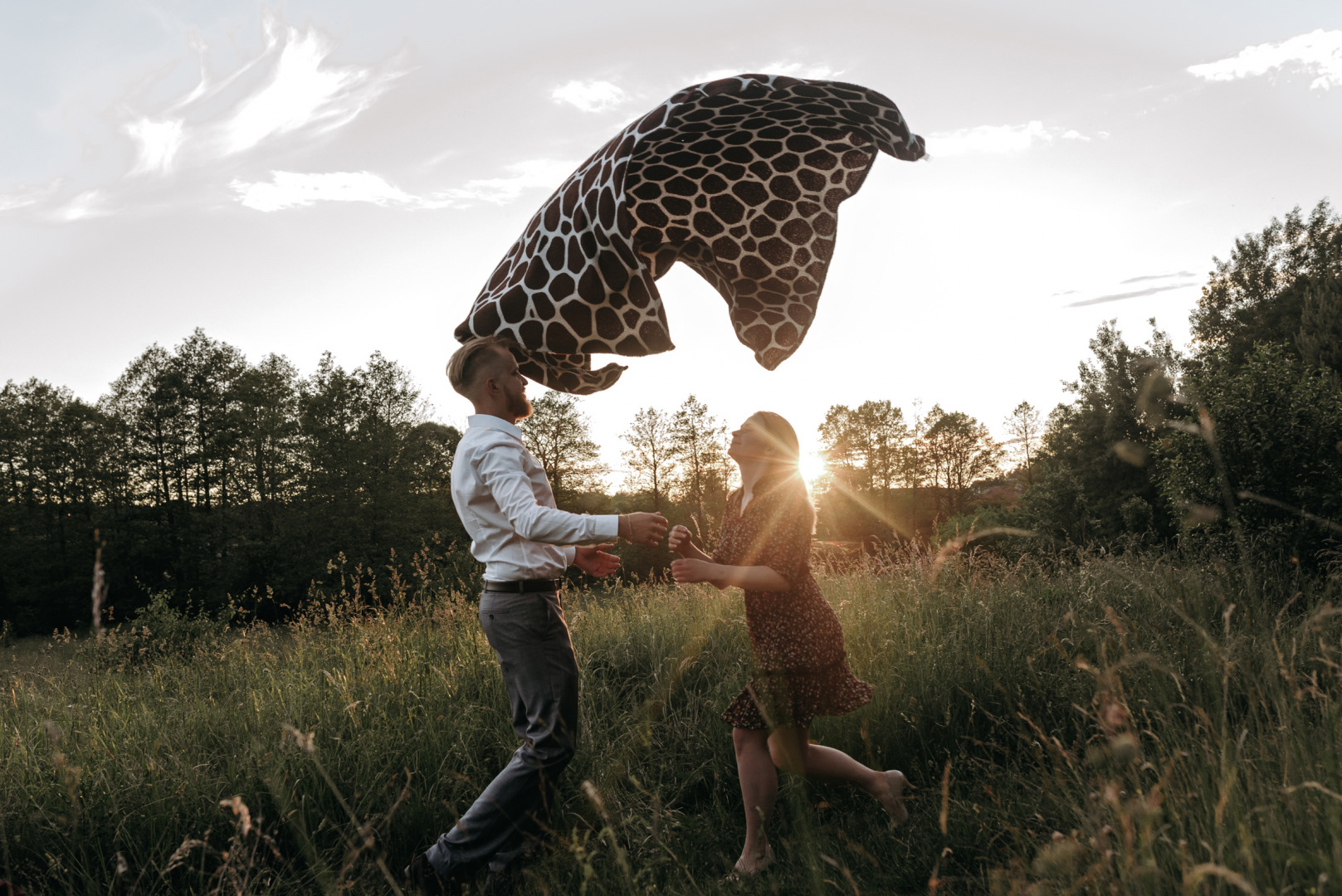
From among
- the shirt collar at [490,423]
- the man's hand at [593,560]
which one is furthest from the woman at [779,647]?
the shirt collar at [490,423]

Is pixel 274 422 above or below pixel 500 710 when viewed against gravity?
above

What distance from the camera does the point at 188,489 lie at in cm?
2914

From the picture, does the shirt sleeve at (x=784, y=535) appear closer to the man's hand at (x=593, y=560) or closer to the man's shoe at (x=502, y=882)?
the man's hand at (x=593, y=560)

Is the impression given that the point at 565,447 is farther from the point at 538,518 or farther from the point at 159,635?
the point at 538,518

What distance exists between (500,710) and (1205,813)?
3421mm

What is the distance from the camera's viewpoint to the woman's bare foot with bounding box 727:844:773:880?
8.89 feet

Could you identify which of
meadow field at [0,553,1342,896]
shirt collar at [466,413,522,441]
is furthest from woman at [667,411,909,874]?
shirt collar at [466,413,522,441]

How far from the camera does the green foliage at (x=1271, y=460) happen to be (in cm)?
700

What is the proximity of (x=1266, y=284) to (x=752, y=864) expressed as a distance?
37792mm

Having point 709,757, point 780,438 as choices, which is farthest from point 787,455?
point 709,757

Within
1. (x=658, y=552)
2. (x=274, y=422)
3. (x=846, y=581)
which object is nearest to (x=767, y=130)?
(x=846, y=581)

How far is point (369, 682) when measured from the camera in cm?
419

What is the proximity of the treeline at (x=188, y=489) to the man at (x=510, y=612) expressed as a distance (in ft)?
86.4

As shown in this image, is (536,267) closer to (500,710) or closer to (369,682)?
(500,710)
